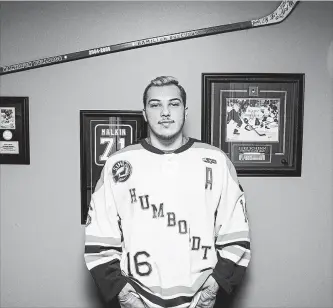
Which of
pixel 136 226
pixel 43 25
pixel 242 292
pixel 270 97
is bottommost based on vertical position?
pixel 242 292

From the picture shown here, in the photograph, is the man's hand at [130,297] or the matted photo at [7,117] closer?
the man's hand at [130,297]

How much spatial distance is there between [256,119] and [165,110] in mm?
729

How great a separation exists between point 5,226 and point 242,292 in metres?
1.51

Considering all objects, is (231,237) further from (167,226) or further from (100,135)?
(100,135)

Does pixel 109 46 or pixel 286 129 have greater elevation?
pixel 109 46

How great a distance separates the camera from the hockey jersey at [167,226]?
4.79 ft

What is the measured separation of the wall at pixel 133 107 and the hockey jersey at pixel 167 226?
20.3 inches

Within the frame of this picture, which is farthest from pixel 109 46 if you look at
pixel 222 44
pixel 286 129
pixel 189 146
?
pixel 286 129

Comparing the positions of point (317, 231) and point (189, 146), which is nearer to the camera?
point (189, 146)

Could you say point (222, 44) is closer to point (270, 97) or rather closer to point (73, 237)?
point (270, 97)

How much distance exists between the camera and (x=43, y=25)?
199 centimetres

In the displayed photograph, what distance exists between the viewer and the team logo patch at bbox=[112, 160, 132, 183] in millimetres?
1545

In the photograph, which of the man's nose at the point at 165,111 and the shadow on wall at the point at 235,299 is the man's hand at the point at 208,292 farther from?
the man's nose at the point at 165,111

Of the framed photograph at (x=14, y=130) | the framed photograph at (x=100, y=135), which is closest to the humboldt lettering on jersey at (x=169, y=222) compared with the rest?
the framed photograph at (x=100, y=135)
